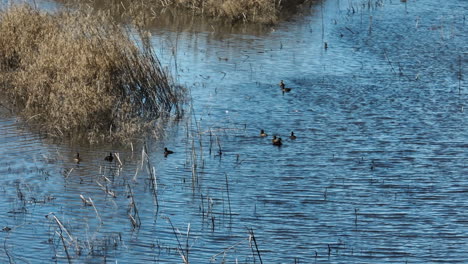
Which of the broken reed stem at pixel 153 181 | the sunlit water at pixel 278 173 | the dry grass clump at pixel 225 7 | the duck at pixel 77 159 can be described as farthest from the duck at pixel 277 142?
the dry grass clump at pixel 225 7

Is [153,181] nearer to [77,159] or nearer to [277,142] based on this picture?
[77,159]

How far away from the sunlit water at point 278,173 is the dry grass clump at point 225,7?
2609 millimetres

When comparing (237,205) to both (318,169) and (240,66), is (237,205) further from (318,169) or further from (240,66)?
(240,66)

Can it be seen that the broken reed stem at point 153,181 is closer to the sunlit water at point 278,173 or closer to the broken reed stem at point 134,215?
the sunlit water at point 278,173

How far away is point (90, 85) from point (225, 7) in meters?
7.16

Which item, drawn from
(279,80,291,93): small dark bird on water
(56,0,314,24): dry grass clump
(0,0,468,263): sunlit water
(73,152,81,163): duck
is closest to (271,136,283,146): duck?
(0,0,468,263): sunlit water

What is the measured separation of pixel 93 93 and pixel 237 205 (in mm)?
3283

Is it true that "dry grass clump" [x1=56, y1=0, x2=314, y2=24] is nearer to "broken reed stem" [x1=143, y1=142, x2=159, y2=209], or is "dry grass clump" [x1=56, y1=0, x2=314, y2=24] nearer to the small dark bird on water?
the small dark bird on water

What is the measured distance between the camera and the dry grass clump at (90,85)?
11016 millimetres

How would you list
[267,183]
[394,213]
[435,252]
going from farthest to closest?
[267,183]
[394,213]
[435,252]

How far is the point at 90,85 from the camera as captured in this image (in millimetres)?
11352

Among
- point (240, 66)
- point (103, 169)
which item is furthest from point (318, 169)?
point (240, 66)

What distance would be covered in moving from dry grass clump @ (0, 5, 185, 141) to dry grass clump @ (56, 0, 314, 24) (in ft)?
18.3

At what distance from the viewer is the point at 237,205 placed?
28.2 ft
